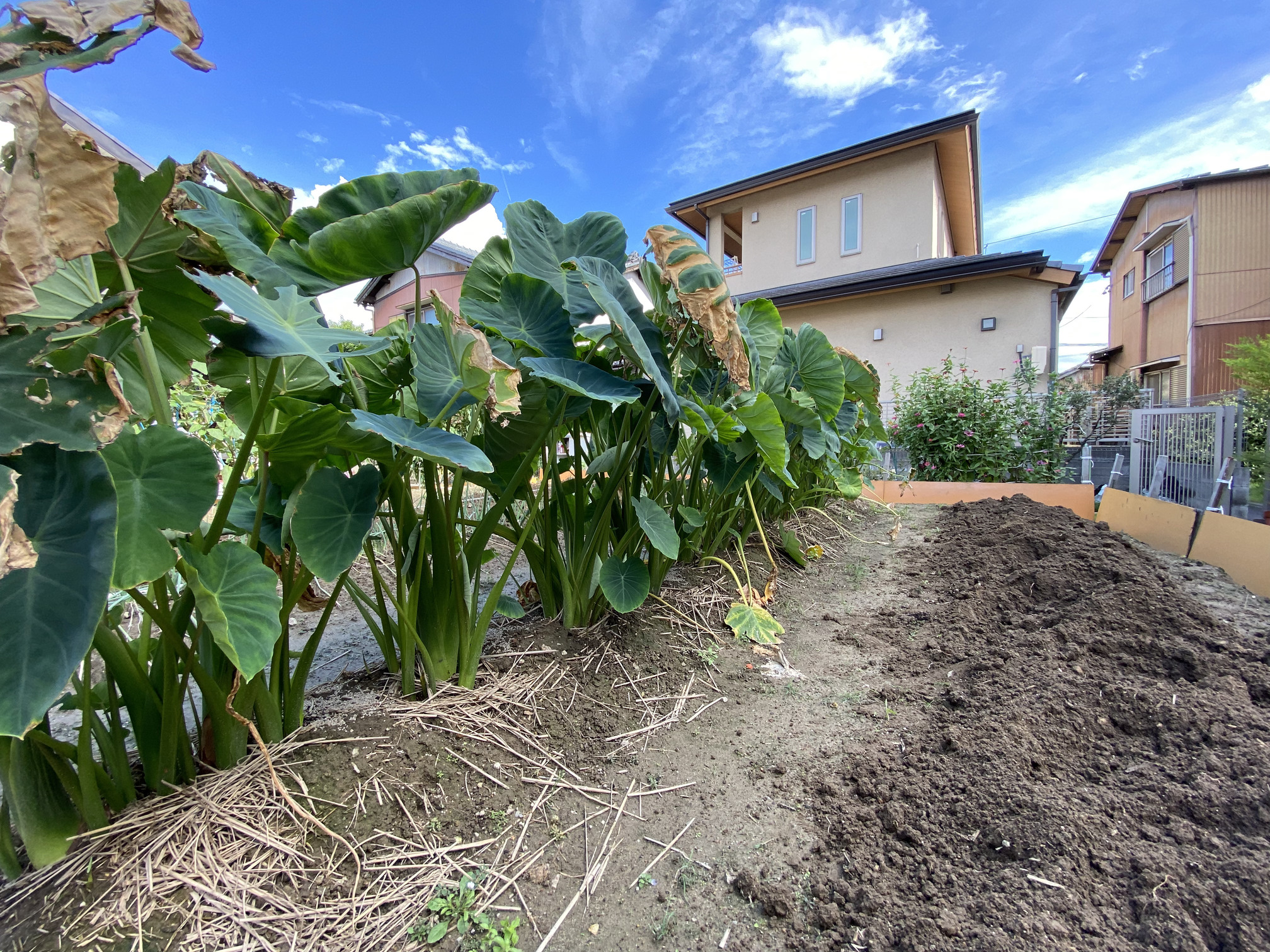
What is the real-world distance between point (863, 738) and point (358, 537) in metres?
1.11

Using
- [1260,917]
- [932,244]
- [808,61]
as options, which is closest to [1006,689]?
[1260,917]

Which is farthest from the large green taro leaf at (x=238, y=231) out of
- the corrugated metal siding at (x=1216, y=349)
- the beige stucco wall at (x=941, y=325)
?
the corrugated metal siding at (x=1216, y=349)

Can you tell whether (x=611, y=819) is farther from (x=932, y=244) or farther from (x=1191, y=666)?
(x=932, y=244)

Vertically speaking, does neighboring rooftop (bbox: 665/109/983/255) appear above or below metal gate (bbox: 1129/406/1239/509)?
above

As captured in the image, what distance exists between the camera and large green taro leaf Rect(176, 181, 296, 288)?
2.63 feet

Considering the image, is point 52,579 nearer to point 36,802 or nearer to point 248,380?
A: point 36,802

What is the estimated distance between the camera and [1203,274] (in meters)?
10.1

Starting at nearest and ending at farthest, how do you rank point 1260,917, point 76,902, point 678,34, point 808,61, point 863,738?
point 1260,917 → point 76,902 → point 863,738 → point 678,34 → point 808,61

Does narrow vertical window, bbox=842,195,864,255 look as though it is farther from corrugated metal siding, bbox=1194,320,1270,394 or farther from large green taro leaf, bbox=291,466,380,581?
large green taro leaf, bbox=291,466,380,581

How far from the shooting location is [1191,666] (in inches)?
46.9

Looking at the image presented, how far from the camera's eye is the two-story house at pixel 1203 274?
987 cm

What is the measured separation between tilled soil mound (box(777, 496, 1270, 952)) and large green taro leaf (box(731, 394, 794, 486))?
0.67 meters

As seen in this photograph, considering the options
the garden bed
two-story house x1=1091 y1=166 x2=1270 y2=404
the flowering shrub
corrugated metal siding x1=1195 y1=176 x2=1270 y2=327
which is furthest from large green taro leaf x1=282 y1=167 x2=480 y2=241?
corrugated metal siding x1=1195 y1=176 x2=1270 y2=327

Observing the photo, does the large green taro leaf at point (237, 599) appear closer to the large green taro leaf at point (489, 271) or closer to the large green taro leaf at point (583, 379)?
the large green taro leaf at point (583, 379)
